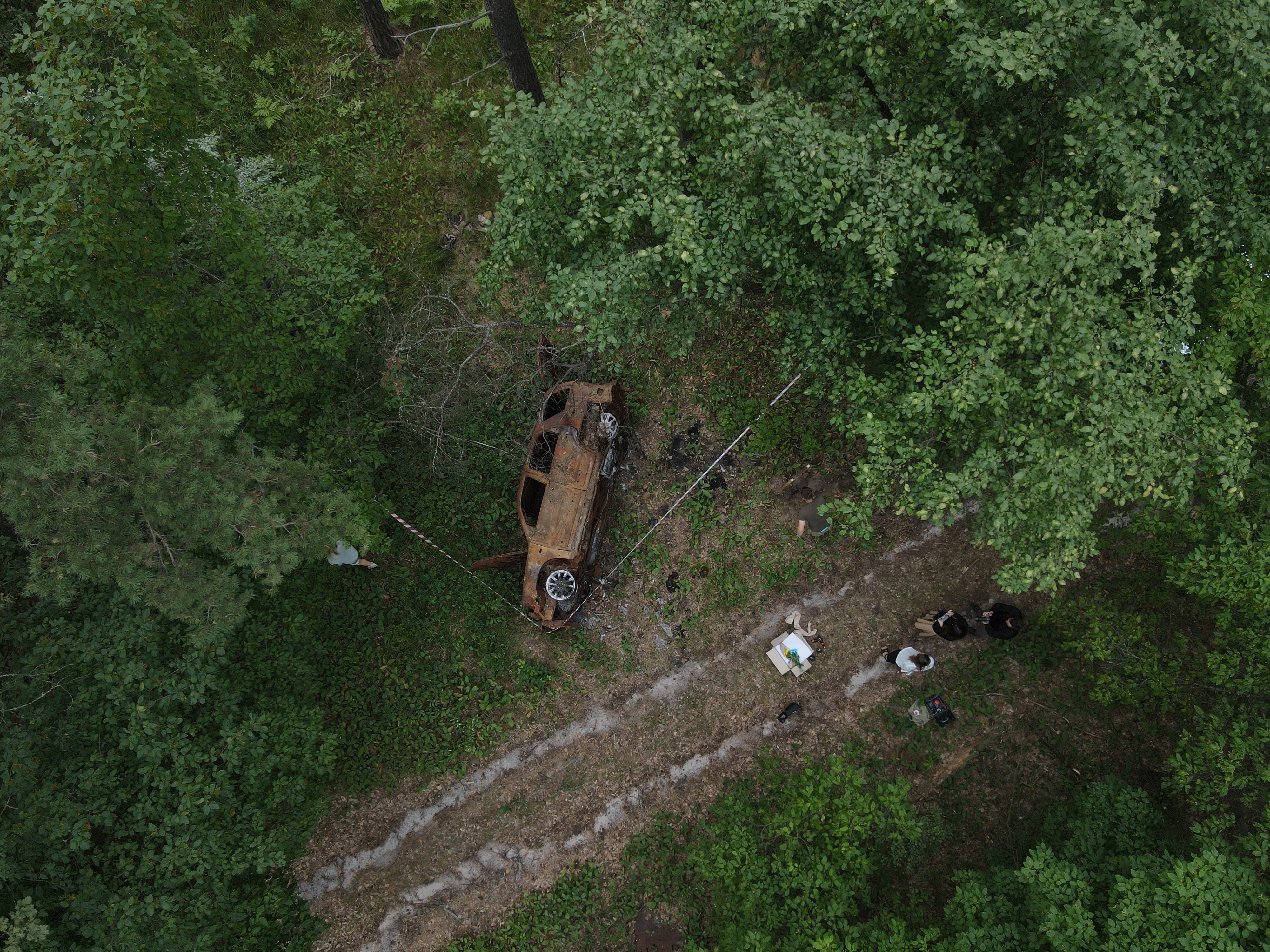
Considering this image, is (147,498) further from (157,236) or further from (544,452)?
(544,452)

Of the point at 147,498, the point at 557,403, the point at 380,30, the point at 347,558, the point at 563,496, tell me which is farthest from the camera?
the point at 380,30

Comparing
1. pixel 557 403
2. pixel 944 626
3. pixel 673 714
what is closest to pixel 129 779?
pixel 673 714

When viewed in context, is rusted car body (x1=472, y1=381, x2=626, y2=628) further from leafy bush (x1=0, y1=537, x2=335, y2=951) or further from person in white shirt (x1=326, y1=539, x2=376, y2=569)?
leafy bush (x1=0, y1=537, x2=335, y2=951)

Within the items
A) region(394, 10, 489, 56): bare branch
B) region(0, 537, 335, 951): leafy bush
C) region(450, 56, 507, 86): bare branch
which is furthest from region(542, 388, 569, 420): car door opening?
region(394, 10, 489, 56): bare branch

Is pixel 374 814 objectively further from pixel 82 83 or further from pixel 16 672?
pixel 82 83

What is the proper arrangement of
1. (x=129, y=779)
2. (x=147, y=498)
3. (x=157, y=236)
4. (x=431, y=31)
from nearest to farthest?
(x=147, y=498) < (x=157, y=236) < (x=129, y=779) < (x=431, y=31)

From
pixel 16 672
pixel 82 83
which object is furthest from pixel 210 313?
pixel 16 672
